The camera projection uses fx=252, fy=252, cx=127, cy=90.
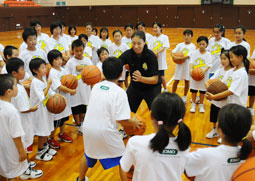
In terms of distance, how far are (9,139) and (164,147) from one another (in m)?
1.85

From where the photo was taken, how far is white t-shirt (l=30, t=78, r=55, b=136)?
3465mm

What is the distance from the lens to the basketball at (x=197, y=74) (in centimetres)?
507

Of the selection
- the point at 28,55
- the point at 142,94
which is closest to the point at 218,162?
the point at 142,94

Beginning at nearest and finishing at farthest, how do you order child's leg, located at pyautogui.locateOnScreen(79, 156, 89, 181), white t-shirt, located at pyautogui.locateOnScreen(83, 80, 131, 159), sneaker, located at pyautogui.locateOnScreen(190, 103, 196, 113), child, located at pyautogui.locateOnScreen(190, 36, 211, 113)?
white t-shirt, located at pyautogui.locateOnScreen(83, 80, 131, 159)
child's leg, located at pyautogui.locateOnScreen(79, 156, 89, 181)
child, located at pyautogui.locateOnScreen(190, 36, 211, 113)
sneaker, located at pyautogui.locateOnScreen(190, 103, 196, 113)

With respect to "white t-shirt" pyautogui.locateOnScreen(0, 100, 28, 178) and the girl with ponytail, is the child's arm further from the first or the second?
the girl with ponytail

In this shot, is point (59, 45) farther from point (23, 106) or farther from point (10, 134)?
point (10, 134)

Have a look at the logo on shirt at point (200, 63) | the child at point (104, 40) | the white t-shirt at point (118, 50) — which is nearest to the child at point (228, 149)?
the logo on shirt at point (200, 63)

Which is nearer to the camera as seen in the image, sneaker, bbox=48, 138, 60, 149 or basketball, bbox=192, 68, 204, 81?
sneaker, bbox=48, 138, 60, 149

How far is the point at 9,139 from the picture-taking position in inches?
106

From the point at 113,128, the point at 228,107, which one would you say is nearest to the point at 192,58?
→ the point at 113,128

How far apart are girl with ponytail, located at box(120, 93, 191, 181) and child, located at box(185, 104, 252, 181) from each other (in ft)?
0.57

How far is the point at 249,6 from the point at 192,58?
17.2m

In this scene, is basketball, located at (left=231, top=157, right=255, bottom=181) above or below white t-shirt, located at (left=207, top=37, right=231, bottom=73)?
below

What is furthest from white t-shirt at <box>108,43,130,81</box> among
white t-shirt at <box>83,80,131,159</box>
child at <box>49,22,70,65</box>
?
white t-shirt at <box>83,80,131,159</box>
